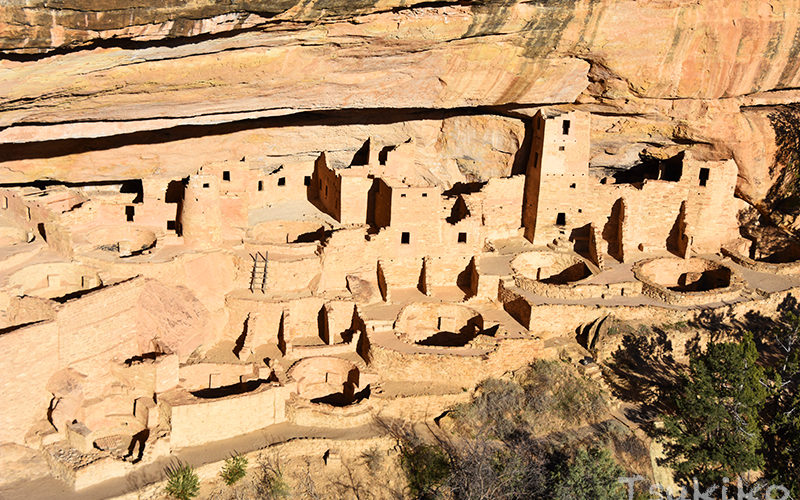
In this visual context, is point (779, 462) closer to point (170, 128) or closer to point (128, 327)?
point (128, 327)

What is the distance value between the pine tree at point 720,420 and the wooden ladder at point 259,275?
1018 centimetres

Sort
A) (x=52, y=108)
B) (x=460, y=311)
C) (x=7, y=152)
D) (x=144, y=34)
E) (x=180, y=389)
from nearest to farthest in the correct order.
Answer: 1. (x=144, y=34)
2. (x=52, y=108)
3. (x=180, y=389)
4. (x=7, y=152)
5. (x=460, y=311)

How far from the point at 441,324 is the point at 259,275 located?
4888 millimetres

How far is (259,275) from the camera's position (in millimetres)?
20094

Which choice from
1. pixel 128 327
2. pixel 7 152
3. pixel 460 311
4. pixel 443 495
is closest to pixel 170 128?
pixel 7 152

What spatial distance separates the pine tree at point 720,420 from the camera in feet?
57.0

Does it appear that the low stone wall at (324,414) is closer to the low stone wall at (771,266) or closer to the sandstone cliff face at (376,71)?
the sandstone cliff face at (376,71)

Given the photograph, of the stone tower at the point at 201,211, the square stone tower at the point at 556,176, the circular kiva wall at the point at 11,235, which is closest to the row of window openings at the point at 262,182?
the stone tower at the point at 201,211

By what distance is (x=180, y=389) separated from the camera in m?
17.6

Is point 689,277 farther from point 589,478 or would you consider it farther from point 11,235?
point 11,235

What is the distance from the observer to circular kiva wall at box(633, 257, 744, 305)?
21.2 meters

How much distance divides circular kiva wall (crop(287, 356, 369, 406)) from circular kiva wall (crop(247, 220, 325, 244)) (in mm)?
3877

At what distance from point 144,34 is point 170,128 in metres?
6.22

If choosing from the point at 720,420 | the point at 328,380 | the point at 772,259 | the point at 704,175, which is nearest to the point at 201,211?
the point at 328,380
